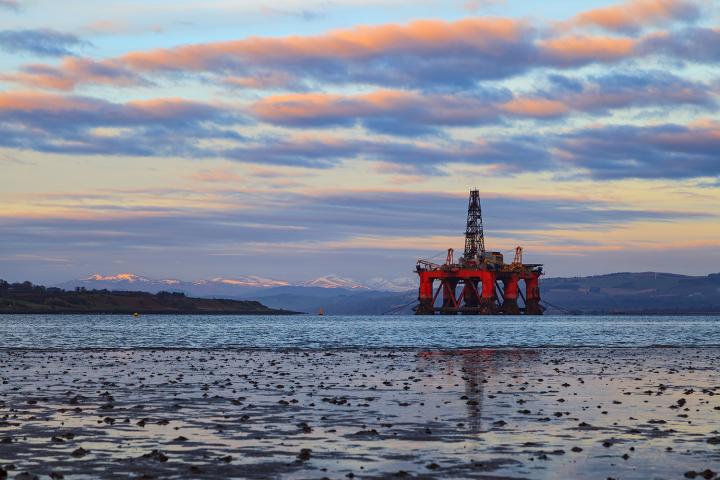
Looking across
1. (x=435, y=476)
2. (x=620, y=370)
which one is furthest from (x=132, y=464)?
(x=620, y=370)

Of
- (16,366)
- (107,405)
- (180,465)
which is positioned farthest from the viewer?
(16,366)

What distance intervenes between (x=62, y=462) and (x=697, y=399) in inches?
964

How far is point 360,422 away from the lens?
100 feet

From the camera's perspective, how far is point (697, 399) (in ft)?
121

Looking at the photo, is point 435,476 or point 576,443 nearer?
point 435,476

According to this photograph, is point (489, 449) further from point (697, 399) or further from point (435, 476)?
point (697, 399)

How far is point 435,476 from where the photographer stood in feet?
69.9

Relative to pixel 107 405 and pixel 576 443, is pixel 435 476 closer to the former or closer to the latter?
pixel 576 443

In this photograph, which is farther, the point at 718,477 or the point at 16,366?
the point at 16,366

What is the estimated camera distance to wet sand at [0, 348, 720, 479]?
22.5 meters

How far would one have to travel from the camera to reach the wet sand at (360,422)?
2255 cm

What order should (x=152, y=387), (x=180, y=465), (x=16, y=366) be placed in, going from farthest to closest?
(x=16, y=366) → (x=152, y=387) → (x=180, y=465)

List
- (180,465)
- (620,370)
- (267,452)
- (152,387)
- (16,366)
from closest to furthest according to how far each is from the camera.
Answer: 1. (180,465)
2. (267,452)
3. (152,387)
4. (620,370)
5. (16,366)

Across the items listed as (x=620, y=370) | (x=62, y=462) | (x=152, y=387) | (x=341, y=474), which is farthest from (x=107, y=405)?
(x=620, y=370)
